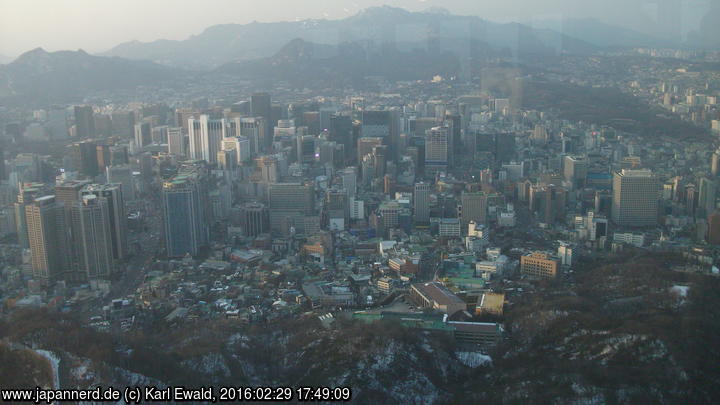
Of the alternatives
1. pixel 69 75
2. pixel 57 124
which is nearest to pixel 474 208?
pixel 57 124

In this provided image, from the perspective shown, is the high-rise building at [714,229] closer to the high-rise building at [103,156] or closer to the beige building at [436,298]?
the beige building at [436,298]

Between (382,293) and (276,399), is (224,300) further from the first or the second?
(276,399)

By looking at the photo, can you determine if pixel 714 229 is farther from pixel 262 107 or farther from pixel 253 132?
pixel 262 107

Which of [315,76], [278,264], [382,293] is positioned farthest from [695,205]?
[315,76]

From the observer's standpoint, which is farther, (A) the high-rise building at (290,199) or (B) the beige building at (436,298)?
(A) the high-rise building at (290,199)

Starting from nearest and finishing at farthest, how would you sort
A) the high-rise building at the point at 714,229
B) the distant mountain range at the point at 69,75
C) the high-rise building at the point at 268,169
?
the high-rise building at the point at 714,229 → the high-rise building at the point at 268,169 → the distant mountain range at the point at 69,75

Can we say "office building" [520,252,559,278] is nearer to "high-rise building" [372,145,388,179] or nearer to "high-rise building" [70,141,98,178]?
"high-rise building" [372,145,388,179]

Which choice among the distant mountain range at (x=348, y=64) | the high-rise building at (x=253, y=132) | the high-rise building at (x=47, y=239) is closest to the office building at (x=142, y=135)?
the high-rise building at (x=253, y=132)

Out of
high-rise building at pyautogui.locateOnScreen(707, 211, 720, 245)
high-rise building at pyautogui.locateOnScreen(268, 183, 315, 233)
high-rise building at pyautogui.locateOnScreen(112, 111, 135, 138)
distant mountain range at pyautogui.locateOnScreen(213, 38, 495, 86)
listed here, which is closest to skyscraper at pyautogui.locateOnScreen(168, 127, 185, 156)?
high-rise building at pyautogui.locateOnScreen(112, 111, 135, 138)
